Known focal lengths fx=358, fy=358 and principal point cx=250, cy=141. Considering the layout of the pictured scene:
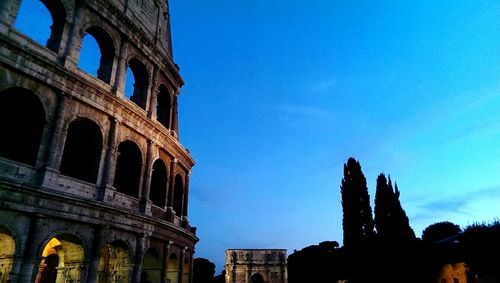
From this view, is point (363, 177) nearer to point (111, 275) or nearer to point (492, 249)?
point (492, 249)

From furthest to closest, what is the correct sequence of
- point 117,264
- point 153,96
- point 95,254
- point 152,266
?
point 153,96
point 152,266
point 117,264
point 95,254

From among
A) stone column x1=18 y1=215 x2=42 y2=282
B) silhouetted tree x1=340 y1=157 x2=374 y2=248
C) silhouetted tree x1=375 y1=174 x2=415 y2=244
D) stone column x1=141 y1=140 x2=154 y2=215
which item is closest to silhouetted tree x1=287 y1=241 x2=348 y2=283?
silhouetted tree x1=340 y1=157 x2=374 y2=248

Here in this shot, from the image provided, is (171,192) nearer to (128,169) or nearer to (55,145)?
(128,169)

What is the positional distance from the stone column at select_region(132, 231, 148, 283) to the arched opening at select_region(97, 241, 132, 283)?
227 millimetres

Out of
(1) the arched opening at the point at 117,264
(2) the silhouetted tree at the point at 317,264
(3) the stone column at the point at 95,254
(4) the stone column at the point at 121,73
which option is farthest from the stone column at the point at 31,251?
(2) the silhouetted tree at the point at 317,264

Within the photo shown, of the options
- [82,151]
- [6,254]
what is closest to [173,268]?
[82,151]

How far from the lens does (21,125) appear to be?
12297 mm

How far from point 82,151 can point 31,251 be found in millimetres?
4406

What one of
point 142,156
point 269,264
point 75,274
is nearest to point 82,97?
point 142,156

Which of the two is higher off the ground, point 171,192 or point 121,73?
point 121,73

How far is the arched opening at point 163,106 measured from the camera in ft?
63.7

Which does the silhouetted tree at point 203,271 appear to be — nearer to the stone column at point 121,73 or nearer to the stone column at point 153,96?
the stone column at point 153,96

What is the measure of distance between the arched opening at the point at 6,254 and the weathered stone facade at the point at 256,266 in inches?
1174

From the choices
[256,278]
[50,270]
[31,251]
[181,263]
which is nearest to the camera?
[31,251]
